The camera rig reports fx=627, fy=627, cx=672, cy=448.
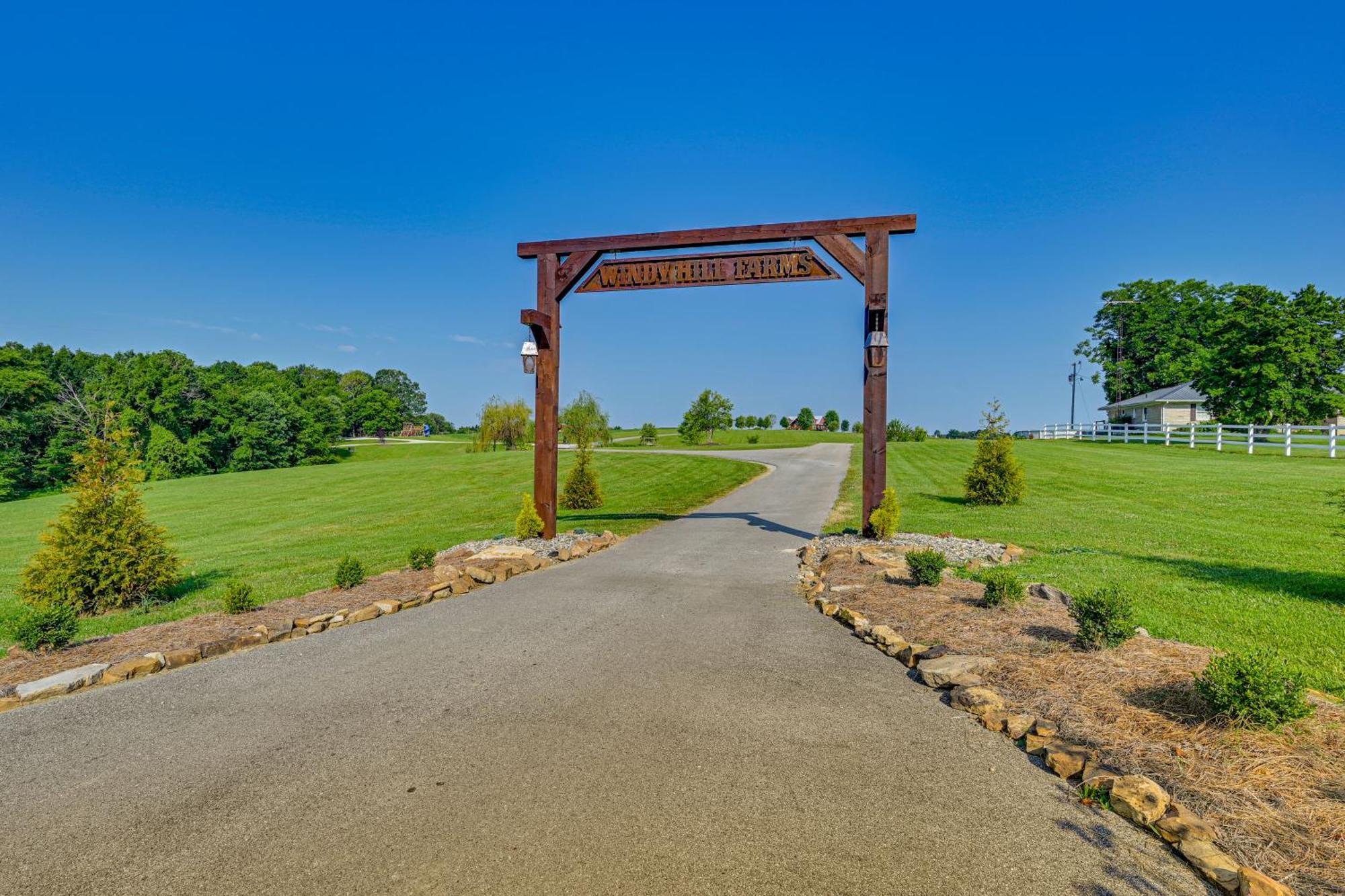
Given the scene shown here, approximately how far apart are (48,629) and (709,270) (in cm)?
914

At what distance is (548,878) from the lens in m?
2.61

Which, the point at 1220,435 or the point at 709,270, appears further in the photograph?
the point at 1220,435

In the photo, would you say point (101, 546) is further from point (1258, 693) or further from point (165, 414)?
point (165, 414)

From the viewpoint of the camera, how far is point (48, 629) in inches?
224

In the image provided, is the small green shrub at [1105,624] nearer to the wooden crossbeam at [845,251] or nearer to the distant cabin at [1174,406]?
the wooden crossbeam at [845,251]

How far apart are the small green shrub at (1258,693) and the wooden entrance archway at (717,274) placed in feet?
20.4

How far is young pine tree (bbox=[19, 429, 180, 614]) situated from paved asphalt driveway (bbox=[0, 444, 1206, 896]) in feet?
10.5

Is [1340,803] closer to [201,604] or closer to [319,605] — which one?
[319,605]

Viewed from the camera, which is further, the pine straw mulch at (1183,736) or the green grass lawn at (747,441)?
the green grass lawn at (747,441)

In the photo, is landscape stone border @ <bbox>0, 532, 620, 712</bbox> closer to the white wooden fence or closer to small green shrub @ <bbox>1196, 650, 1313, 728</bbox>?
small green shrub @ <bbox>1196, 650, 1313, 728</bbox>

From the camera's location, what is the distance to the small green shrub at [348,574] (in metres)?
7.86

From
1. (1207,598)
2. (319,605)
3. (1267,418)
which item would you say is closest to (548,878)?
(319,605)

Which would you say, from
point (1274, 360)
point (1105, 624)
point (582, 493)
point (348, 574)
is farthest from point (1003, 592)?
point (1274, 360)

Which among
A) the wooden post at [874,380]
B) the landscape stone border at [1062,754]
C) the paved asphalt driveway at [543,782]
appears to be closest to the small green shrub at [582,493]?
the wooden post at [874,380]
